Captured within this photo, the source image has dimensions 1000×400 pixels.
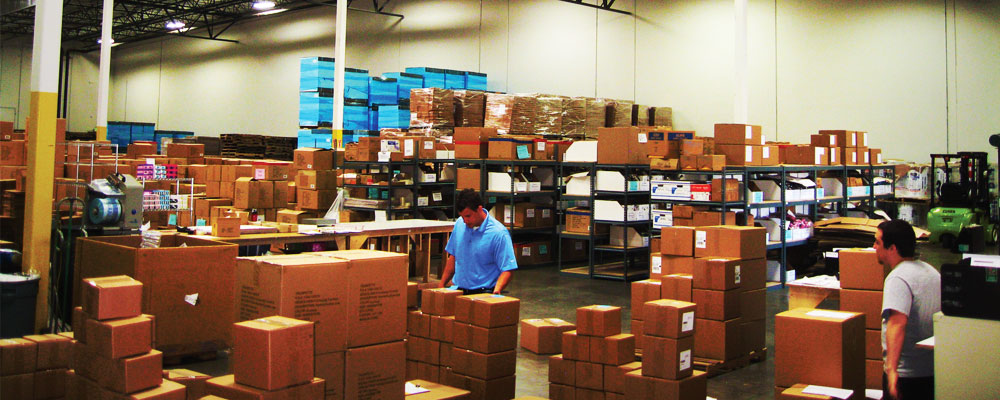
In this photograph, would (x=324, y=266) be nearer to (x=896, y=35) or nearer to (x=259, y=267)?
(x=259, y=267)

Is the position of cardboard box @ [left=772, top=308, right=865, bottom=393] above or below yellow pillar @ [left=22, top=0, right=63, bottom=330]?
below

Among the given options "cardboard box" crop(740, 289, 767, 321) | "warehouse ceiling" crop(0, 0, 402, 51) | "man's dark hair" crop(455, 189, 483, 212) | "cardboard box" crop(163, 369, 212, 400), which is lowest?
"cardboard box" crop(163, 369, 212, 400)

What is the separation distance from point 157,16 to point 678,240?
26.8 m

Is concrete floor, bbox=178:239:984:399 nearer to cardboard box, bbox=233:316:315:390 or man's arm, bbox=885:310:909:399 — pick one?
man's arm, bbox=885:310:909:399

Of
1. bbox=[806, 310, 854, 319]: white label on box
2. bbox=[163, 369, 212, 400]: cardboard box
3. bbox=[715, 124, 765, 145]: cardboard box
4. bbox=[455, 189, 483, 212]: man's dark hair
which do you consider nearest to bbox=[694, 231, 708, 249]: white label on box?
bbox=[455, 189, 483, 212]: man's dark hair

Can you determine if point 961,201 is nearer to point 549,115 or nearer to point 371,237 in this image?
point 549,115

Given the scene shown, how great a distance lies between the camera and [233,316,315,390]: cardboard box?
3371 millimetres

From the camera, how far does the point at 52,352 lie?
4434 millimetres

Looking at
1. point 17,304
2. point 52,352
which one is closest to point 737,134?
point 17,304

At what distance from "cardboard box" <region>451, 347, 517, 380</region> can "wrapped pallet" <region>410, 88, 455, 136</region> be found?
392 inches

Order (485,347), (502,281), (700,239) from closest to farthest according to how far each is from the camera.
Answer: (485,347), (502,281), (700,239)

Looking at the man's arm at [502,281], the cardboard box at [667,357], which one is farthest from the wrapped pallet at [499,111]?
the cardboard box at [667,357]

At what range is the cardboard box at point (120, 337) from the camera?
351cm

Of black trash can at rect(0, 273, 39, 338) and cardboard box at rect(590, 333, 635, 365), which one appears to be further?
black trash can at rect(0, 273, 39, 338)
